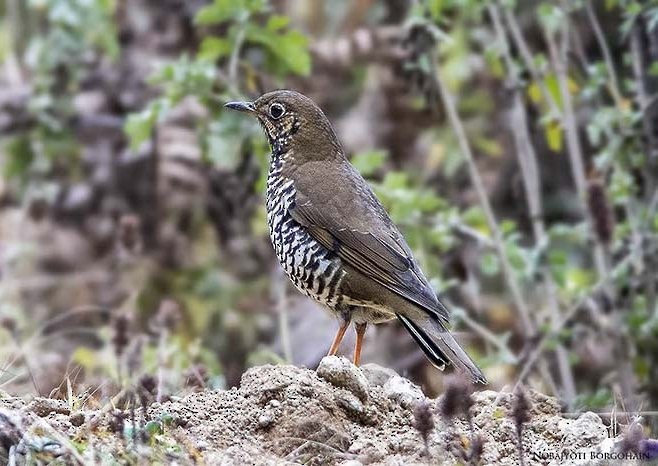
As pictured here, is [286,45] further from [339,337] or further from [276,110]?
[339,337]

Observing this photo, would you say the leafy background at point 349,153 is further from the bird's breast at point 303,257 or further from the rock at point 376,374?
the rock at point 376,374

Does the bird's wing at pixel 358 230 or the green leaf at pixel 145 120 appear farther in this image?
the green leaf at pixel 145 120

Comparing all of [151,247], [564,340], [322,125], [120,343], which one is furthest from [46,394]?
[151,247]

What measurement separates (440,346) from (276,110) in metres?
1.59

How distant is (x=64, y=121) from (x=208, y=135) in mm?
2097

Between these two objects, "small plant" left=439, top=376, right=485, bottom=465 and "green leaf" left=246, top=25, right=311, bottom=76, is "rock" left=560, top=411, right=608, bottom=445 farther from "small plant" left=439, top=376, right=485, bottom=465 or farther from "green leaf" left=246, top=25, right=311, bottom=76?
"green leaf" left=246, top=25, right=311, bottom=76

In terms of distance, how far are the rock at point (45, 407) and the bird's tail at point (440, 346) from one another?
1.52 meters

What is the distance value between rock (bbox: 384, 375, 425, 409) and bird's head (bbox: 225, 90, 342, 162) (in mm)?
1447

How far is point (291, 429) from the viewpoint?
448 centimetres

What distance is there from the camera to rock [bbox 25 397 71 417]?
4.51 metres

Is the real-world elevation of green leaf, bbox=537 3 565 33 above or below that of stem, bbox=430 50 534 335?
above

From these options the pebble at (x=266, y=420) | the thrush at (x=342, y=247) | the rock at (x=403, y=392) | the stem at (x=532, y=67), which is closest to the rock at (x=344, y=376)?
the rock at (x=403, y=392)

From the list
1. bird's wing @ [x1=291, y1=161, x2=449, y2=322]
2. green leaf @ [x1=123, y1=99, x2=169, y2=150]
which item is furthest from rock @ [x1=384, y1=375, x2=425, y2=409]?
green leaf @ [x1=123, y1=99, x2=169, y2=150]

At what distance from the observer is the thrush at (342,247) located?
546 centimetres
